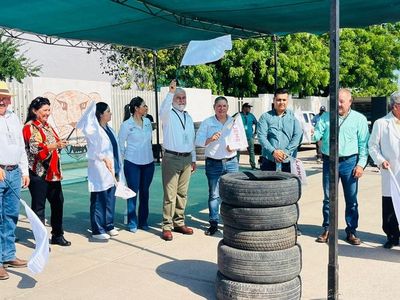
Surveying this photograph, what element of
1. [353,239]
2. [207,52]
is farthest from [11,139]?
[353,239]

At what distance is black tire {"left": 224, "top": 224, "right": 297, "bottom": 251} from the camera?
12.6 ft

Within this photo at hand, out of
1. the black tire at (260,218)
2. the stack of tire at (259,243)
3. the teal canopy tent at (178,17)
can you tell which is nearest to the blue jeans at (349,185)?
the stack of tire at (259,243)

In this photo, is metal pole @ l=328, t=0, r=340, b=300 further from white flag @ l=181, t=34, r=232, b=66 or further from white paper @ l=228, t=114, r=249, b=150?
white paper @ l=228, t=114, r=249, b=150

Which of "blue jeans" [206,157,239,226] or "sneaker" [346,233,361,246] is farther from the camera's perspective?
"blue jeans" [206,157,239,226]

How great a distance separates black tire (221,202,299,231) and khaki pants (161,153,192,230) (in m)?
2.05

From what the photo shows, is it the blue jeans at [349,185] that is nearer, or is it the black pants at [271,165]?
the blue jeans at [349,185]

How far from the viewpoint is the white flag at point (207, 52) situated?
4727 mm

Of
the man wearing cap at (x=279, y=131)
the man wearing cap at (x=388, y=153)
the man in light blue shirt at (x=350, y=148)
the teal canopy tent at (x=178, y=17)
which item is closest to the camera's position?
the man wearing cap at (x=388, y=153)

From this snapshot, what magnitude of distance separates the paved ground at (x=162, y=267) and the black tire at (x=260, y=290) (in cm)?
29

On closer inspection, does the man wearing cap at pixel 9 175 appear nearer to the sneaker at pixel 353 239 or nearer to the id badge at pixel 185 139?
the id badge at pixel 185 139

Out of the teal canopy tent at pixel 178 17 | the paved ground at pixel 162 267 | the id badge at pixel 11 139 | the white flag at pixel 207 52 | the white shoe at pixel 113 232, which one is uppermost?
the teal canopy tent at pixel 178 17

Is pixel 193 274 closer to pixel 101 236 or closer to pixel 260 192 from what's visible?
pixel 260 192

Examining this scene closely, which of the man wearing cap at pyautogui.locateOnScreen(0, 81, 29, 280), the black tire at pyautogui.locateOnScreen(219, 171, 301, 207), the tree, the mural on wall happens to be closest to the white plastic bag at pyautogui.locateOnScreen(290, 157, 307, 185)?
the black tire at pyautogui.locateOnScreen(219, 171, 301, 207)

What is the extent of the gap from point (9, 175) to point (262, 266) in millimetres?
2667
